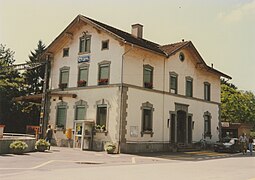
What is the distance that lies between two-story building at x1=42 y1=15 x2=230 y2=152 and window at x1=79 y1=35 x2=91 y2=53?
0.27 feet

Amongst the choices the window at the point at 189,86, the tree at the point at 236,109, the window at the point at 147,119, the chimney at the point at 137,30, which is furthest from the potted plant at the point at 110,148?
the tree at the point at 236,109

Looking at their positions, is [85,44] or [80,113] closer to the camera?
[80,113]

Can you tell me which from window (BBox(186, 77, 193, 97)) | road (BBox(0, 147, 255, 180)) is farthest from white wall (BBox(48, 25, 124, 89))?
road (BBox(0, 147, 255, 180))

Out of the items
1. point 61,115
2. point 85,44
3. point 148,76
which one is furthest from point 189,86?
point 61,115

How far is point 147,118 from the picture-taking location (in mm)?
26016

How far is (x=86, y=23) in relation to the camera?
89.2 ft

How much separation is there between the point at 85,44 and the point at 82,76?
269 centimetres

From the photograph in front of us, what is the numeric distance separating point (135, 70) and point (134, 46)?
78.5 inches

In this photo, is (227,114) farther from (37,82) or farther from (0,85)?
(0,85)

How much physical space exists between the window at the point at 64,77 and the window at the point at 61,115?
1569mm

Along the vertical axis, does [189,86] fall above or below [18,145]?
above

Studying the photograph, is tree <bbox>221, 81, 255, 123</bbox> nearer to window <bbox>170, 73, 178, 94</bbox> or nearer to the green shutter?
window <bbox>170, 73, 178, 94</bbox>

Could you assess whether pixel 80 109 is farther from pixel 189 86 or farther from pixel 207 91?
pixel 207 91

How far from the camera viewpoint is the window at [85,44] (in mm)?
27284
